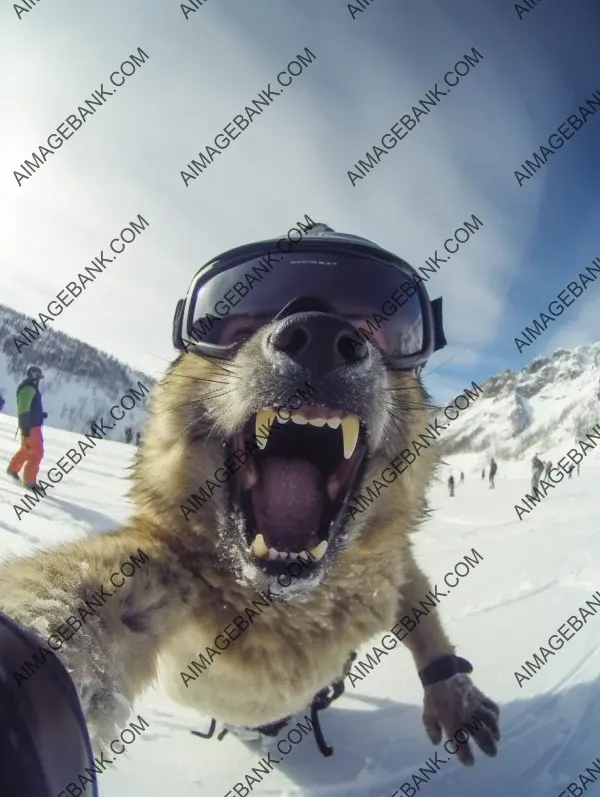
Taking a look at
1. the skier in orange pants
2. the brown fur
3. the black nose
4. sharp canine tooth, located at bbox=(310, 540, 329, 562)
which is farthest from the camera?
the skier in orange pants

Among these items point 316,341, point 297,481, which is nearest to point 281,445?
point 297,481

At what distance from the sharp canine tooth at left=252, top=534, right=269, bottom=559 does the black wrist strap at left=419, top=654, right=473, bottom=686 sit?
4.20ft

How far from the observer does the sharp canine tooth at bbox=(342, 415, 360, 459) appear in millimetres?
2238

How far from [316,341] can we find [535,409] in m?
91.2

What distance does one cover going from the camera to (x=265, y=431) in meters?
2.38

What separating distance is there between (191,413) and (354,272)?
118cm

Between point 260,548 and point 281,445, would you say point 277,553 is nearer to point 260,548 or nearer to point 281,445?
point 260,548

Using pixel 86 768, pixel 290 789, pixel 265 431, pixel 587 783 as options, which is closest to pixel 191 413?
pixel 265 431

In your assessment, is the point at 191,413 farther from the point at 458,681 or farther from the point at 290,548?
the point at 458,681

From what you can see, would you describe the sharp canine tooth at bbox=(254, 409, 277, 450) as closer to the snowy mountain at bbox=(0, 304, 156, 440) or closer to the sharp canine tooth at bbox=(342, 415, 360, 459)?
the sharp canine tooth at bbox=(342, 415, 360, 459)

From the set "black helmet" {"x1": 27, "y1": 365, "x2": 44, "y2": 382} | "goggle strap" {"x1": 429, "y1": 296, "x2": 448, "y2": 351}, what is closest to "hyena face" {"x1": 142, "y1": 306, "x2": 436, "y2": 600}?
"goggle strap" {"x1": 429, "y1": 296, "x2": 448, "y2": 351}

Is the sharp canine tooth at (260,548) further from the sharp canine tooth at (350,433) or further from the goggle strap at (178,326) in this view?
the goggle strap at (178,326)

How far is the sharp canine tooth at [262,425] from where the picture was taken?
7.45 feet

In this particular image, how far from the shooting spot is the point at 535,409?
83.1 metres
